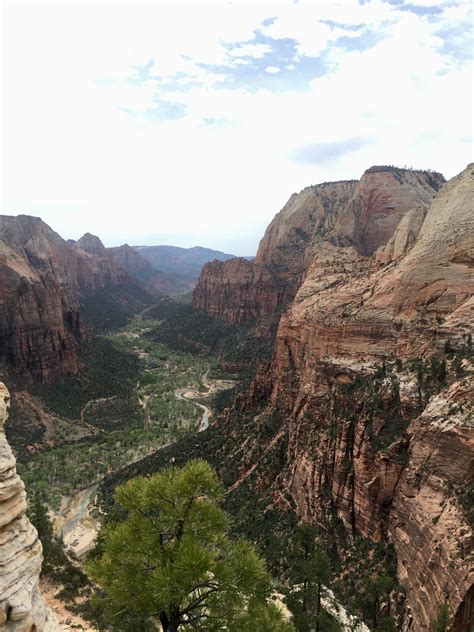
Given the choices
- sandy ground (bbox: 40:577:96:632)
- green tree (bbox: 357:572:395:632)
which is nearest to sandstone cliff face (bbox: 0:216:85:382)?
sandy ground (bbox: 40:577:96:632)

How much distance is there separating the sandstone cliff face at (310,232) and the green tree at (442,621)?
88.7m

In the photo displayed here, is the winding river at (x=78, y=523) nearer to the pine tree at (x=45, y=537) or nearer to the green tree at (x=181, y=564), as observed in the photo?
the pine tree at (x=45, y=537)

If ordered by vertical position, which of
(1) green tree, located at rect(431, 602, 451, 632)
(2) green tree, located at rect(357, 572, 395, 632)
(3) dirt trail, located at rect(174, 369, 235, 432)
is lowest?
(3) dirt trail, located at rect(174, 369, 235, 432)

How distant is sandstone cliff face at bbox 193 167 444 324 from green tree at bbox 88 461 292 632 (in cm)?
9566

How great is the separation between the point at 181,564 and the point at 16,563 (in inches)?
→ 162

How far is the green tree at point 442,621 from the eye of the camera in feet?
63.5

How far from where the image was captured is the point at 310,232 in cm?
16062

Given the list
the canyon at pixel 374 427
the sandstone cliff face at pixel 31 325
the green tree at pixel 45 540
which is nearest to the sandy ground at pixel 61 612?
the green tree at pixel 45 540

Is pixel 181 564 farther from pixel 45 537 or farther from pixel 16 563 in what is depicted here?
pixel 45 537

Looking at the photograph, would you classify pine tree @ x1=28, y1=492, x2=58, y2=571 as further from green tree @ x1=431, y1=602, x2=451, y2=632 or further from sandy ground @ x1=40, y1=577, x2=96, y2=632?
green tree @ x1=431, y1=602, x2=451, y2=632

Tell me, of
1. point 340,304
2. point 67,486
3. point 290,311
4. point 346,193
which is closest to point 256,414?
point 290,311

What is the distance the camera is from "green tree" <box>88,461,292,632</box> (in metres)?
10.7

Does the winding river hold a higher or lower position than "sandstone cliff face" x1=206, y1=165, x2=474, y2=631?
lower

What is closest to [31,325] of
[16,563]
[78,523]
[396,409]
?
[78,523]
